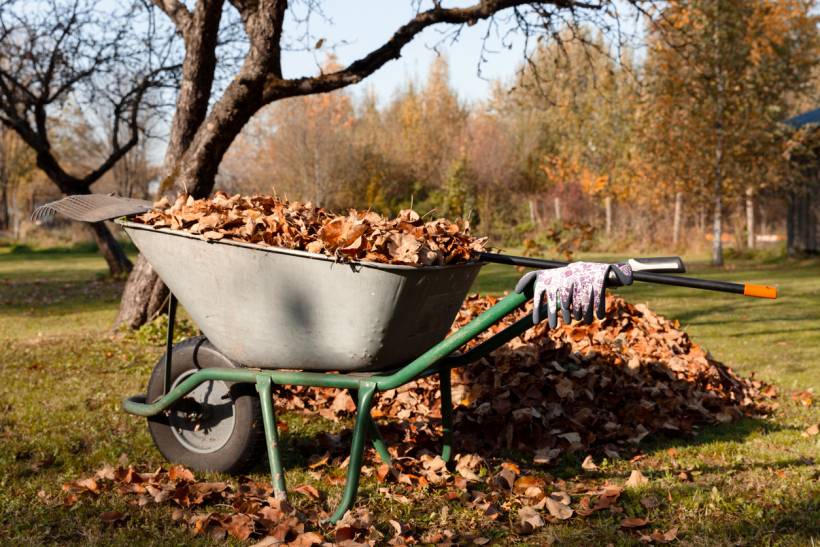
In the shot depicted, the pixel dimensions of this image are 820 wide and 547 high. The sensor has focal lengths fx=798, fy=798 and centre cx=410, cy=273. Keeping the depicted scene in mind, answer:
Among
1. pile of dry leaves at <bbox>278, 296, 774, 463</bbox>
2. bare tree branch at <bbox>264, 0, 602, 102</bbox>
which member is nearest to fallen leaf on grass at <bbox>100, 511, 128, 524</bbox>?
pile of dry leaves at <bbox>278, 296, 774, 463</bbox>

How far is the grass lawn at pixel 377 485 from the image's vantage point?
290cm

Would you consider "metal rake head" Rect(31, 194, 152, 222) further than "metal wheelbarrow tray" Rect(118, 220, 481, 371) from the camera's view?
Yes

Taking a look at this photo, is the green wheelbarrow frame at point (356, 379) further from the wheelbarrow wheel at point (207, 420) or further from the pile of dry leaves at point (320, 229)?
the pile of dry leaves at point (320, 229)

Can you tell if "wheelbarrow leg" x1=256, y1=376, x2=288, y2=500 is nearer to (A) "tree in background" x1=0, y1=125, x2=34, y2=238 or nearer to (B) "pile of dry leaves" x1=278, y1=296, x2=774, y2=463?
(B) "pile of dry leaves" x1=278, y1=296, x2=774, y2=463

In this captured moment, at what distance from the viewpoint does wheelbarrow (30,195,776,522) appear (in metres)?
2.87

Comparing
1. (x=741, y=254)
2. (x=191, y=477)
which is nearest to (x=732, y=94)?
(x=741, y=254)

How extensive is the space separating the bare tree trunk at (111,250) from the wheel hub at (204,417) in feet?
32.4

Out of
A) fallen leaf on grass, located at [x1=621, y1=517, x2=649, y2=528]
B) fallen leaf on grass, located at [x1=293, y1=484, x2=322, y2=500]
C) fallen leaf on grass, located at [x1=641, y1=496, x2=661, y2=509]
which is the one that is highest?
→ fallen leaf on grass, located at [x1=293, y1=484, x2=322, y2=500]

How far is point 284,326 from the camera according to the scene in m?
3.02

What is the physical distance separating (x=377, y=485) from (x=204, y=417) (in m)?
0.83

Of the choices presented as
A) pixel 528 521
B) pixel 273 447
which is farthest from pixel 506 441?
pixel 273 447

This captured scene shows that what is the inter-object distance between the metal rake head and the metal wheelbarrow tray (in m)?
0.08

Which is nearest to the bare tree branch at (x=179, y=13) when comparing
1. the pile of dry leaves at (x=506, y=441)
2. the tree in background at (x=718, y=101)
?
the pile of dry leaves at (x=506, y=441)

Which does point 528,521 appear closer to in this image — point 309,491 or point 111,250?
point 309,491
